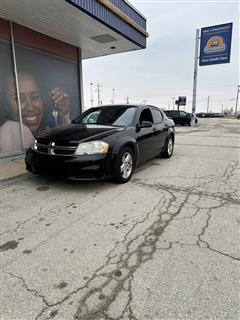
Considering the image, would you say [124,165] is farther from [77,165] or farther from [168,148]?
[168,148]

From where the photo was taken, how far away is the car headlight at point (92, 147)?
157 inches

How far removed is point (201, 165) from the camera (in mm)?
6426

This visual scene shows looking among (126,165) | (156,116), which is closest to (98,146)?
(126,165)

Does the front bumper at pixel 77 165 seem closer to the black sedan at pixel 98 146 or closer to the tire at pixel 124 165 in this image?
the black sedan at pixel 98 146

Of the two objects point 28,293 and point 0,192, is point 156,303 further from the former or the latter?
point 0,192

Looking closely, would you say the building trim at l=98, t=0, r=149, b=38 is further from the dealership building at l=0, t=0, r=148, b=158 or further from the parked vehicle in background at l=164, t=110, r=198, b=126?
the parked vehicle in background at l=164, t=110, r=198, b=126

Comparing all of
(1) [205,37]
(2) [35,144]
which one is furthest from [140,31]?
(1) [205,37]

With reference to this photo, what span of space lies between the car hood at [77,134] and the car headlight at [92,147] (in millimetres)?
101

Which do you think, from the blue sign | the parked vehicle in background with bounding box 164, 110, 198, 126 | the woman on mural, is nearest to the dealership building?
the woman on mural

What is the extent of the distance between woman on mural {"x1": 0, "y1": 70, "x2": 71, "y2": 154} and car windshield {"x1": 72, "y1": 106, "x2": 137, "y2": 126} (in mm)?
2556

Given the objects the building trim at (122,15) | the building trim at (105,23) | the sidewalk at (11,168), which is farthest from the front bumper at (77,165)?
the building trim at (122,15)

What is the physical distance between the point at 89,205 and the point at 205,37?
65.4 feet

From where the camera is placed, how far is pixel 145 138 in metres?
5.34

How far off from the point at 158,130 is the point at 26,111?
4295 mm
